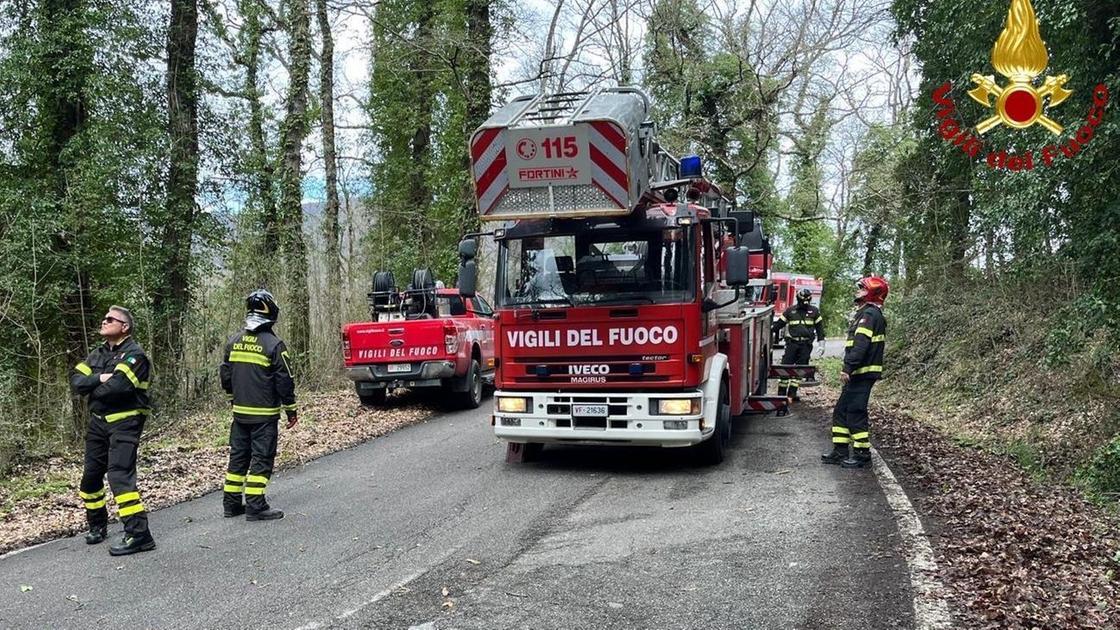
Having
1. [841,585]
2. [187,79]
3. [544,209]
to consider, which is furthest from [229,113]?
[841,585]

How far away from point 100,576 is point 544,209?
4.43 metres

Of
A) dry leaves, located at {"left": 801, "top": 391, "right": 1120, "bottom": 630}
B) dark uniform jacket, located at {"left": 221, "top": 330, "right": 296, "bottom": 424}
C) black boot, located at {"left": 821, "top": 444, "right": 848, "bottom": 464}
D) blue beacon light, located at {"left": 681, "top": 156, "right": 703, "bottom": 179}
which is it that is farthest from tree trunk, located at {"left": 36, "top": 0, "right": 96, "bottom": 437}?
dry leaves, located at {"left": 801, "top": 391, "right": 1120, "bottom": 630}

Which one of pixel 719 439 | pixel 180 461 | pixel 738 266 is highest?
pixel 738 266

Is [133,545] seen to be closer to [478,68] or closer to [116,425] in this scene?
[116,425]

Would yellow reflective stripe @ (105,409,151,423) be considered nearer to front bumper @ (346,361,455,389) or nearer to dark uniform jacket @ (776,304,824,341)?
front bumper @ (346,361,455,389)

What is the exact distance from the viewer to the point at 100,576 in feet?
18.0

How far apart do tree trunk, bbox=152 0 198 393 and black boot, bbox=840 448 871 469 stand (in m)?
10.6

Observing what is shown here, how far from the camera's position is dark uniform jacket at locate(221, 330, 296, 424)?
6.97 metres

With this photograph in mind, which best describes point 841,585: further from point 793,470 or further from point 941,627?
point 793,470

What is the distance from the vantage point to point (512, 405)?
8250mm

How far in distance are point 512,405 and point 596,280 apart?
4.77 ft

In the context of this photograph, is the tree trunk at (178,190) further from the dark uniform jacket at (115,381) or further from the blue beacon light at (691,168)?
the blue beacon light at (691,168)

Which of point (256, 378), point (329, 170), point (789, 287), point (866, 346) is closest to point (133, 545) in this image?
point (256, 378)

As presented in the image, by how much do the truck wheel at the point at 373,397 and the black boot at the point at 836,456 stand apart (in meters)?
7.50
